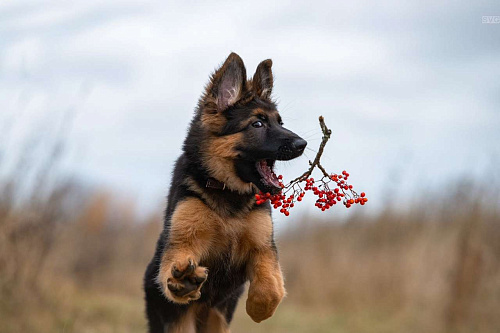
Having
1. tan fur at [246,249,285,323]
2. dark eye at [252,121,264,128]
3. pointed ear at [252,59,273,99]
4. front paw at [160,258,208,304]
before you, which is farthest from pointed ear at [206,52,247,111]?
front paw at [160,258,208,304]

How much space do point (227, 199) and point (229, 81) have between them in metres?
0.98

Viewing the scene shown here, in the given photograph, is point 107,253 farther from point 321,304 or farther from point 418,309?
point 418,309

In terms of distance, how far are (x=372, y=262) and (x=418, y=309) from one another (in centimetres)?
172

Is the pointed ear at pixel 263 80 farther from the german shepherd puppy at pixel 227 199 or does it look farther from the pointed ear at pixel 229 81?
the pointed ear at pixel 229 81

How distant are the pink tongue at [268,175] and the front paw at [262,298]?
754 mm

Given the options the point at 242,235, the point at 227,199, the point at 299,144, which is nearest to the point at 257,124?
the point at 299,144

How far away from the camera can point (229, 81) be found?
5520 millimetres

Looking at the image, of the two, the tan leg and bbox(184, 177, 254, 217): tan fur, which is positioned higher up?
bbox(184, 177, 254, 217): tan fur

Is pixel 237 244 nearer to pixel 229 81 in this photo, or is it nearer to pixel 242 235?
pixel 242 235

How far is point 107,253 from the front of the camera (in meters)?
16.1

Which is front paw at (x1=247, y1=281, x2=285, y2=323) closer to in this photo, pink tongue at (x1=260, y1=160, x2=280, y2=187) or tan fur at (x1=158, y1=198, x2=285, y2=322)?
tan fur at (x1=158, y1=198, x2=285, y2=322)

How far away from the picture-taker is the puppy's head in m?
5.04

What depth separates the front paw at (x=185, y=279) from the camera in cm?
468

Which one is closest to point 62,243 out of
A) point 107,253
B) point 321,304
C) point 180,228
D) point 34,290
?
point 34,290
